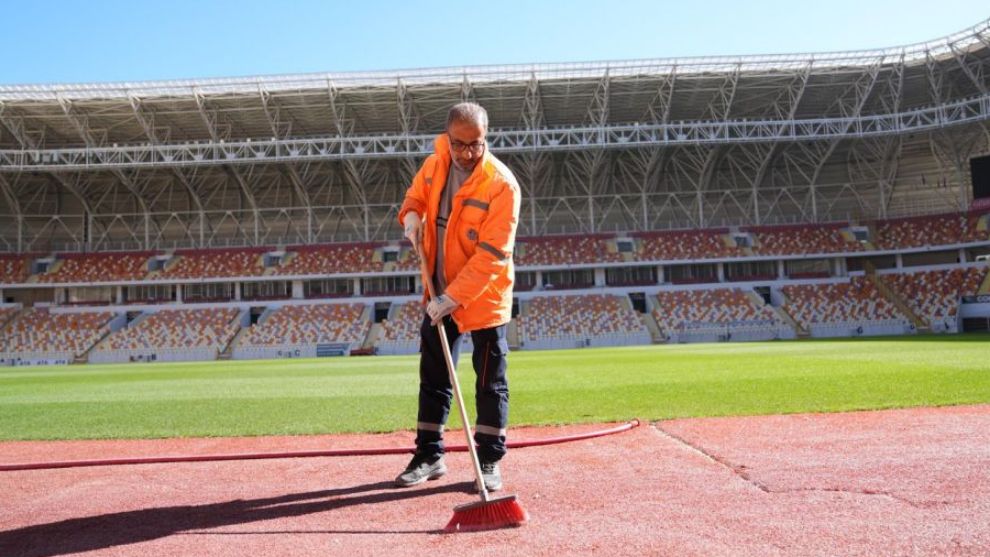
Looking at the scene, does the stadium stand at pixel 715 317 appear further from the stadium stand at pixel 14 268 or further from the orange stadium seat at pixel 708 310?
the stadium stand at pixel 14 268

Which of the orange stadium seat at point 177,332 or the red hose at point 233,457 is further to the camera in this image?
the orange stadium seat at point 177,332

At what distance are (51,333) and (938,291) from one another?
5529 centimetres

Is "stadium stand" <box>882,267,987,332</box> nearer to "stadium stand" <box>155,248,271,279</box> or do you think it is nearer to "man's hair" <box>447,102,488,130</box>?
"stadium stand" <box>155,248,271,279</box>

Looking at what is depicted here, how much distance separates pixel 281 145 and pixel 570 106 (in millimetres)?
18038

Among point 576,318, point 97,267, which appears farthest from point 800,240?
point 97,267

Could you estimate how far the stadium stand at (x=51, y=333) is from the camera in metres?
40.1

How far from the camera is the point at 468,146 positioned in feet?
14.3

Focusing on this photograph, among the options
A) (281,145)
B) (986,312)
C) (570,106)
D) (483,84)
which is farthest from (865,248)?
(281,145)

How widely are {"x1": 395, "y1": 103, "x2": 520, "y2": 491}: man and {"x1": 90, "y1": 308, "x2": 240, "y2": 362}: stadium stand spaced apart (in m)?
39.4

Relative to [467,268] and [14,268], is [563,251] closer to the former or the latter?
[14,268]

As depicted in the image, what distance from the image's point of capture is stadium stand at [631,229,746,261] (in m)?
46.8

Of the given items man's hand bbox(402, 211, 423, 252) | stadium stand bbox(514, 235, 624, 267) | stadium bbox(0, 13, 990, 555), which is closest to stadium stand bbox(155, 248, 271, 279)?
stadium bbox(0, 13, 990, 555)

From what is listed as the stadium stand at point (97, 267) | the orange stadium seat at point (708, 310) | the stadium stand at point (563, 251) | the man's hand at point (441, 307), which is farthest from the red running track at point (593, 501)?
the stadium stand at point (97, 267)

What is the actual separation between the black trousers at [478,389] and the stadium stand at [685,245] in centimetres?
4376
